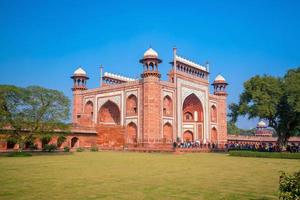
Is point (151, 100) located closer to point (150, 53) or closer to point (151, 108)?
point (151, 108)

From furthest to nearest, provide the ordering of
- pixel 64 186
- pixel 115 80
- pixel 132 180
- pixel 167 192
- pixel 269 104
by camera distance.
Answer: pixel 115 80 → pixel 269 104 → pixel 132 180 → pixel 64 186 → pixel 167 192

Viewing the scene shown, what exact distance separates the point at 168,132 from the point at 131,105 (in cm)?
475

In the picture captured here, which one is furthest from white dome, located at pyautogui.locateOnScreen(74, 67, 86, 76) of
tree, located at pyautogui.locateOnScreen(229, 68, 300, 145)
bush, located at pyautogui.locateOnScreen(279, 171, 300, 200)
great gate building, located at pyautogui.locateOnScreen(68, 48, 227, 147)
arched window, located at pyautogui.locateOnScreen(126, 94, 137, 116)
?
bush, located at pyautogui.locateOnScreen(279, 171, 300, 200)

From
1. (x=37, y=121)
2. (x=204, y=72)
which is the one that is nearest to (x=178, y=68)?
(x=204, y=72)

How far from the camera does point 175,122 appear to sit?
109 feet

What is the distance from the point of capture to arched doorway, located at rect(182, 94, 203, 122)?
37.9 metres

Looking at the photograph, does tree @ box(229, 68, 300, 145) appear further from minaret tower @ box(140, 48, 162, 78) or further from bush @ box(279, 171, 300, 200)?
bush @ box(279, 171, 300, 200)

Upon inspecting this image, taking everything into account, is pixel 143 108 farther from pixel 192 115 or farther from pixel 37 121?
pixel 37 121

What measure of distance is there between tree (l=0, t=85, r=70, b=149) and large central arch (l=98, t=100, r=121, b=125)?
15065mm

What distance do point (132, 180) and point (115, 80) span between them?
33.9 m

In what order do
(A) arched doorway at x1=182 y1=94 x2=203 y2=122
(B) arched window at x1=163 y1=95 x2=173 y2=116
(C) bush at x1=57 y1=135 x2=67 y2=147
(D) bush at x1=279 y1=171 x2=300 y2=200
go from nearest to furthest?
(D) bush at x1=279 y1=171 x2=300 y2=200 → (C) bush at x1=57 y1=135 x2=67 y2=147 → (B) arched window at x1=163 y1=95 x2=173 y2=116 → (A) arched doorway at x1=182 y1=94 x2=203 y2=122

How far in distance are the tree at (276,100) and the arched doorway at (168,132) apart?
7812mm

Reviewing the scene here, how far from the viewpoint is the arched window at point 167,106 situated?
1298 inches

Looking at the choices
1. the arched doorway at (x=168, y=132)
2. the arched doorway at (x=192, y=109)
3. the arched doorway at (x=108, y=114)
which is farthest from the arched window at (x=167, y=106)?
the arched doorway at (x=108, y=114)
